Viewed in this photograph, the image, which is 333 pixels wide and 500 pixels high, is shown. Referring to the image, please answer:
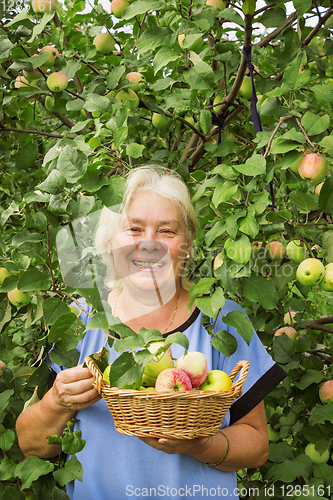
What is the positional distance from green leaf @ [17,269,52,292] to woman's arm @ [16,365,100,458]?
223 millimetres

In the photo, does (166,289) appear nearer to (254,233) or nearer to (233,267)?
(233,267)

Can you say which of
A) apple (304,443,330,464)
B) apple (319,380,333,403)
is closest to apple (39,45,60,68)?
apple (319,380,333,403)

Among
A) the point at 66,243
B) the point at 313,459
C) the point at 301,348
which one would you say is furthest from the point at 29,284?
the point at 313,459

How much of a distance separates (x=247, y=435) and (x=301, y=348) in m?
0.51

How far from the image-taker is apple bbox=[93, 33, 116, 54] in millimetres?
1680

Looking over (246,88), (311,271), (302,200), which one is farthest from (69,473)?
(246,88)

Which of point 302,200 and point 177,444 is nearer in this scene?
point 177,444

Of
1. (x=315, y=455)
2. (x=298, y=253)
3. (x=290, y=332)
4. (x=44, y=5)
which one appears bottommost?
(x=315, y=455)

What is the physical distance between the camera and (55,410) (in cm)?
109

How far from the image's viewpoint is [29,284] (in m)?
0.92

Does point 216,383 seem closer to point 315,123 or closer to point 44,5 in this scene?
point 315,123

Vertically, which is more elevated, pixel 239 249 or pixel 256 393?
pixel 239 249

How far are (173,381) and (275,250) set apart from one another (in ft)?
2.00

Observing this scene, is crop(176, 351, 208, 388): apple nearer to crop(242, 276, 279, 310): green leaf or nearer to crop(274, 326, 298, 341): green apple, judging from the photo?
crop(242, 276, 279, 310): green leaf
